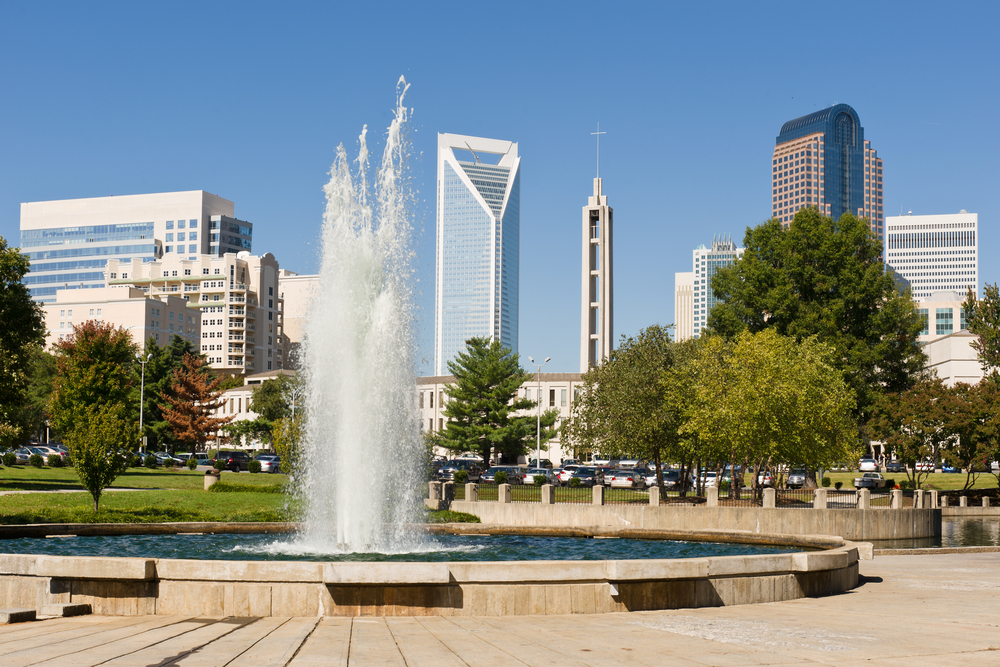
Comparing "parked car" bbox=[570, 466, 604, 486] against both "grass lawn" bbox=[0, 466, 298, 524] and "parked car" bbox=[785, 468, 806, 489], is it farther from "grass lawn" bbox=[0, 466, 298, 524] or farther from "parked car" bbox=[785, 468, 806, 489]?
"grass lawn" bbox=[0, 466, 298, 524]

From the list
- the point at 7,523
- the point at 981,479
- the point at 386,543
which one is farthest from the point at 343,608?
the point at 981,479

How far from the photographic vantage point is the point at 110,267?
195 m

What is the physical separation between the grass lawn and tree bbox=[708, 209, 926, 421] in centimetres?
3141

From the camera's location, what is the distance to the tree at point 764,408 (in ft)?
126

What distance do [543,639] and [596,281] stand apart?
4538 inches

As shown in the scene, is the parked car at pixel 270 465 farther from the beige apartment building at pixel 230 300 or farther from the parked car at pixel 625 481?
the beige apartment building at pixel 230 300

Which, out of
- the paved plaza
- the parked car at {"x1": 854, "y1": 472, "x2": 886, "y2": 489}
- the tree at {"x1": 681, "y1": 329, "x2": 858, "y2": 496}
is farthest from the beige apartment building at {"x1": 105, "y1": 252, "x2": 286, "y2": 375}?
the paved plaza

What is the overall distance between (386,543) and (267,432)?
8313 cm

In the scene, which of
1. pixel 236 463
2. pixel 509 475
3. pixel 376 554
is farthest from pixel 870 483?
pixel 376 554

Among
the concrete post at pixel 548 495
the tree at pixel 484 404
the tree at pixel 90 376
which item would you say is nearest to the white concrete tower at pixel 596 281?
the tree at pixel 484 404

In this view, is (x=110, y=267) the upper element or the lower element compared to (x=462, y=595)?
upper

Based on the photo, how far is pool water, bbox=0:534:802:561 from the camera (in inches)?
770

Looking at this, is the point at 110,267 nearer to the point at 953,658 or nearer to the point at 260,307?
the point at 260,307

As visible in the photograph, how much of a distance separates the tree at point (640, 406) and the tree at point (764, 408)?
140 centimetres
